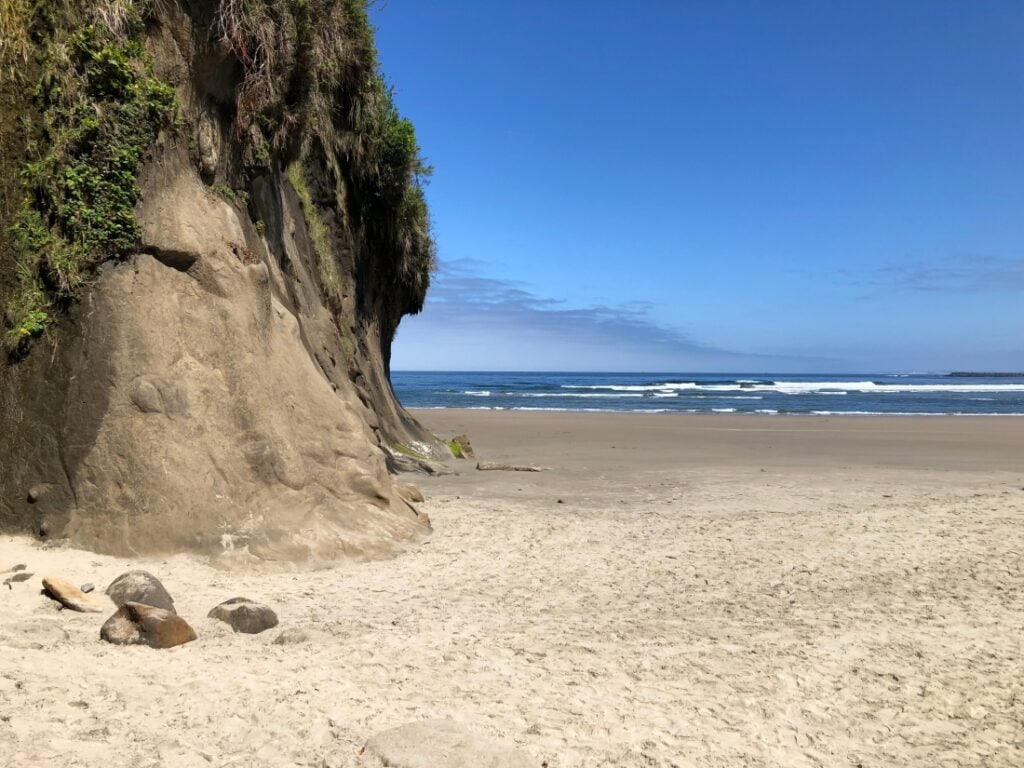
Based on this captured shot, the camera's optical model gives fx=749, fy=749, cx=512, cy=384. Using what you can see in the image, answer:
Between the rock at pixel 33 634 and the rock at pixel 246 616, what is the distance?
3.09 ft

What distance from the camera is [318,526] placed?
725cm

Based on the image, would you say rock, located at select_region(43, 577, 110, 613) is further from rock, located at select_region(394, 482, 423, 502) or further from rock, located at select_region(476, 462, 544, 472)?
rock, located at select_region(476, 462, 544, 472)

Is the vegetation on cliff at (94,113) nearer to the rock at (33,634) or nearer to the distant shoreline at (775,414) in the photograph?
the rock at (33,634)

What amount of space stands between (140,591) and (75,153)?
432cm

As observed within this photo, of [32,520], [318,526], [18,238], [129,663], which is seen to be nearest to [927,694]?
[129,663]

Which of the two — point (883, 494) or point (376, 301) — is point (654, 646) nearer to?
point (883, 494)

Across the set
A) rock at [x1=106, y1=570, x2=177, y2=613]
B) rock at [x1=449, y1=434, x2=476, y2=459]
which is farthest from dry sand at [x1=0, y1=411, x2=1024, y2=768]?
rock at [x1=449, y1=434, x2=476, y2=459]

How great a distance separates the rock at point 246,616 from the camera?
202 inches

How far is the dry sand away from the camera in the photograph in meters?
3.71

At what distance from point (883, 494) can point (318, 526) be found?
936 cm

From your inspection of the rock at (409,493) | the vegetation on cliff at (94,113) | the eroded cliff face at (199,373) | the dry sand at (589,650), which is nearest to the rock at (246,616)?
the dry sand at (589,650)

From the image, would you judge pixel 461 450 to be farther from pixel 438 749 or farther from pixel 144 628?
pixel 438 749

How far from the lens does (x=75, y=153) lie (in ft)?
23.2

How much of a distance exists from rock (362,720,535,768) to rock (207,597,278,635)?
1.80 meters
